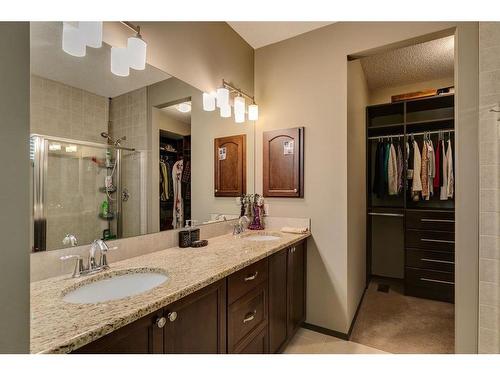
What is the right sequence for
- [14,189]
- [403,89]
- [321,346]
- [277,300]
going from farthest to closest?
1. [403,89]
2. [321,346]
3. [277,300]
4. [14,189]

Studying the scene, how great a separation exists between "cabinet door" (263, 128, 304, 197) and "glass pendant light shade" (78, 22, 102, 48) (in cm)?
155

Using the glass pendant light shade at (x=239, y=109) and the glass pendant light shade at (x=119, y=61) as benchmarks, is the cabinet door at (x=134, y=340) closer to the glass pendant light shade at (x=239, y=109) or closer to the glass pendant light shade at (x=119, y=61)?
the glass pendant light shade at (x=119, y=61)

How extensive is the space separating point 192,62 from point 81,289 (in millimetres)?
1616

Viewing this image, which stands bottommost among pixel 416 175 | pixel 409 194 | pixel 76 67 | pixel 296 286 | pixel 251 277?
pixel 296 286

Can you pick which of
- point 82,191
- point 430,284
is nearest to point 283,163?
point 82,191

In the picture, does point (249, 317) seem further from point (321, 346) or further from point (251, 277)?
point (321, 346)

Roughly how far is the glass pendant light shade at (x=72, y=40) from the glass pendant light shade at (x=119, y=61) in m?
0.16

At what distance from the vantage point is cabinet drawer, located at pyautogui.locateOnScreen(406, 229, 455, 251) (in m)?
2.59

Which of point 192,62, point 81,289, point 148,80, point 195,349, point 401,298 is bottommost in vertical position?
point 401,298

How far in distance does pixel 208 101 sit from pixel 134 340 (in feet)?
5.52

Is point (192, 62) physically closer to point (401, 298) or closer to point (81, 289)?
point (81, 289)

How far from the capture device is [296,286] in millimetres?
1988

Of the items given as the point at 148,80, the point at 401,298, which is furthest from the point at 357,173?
the point at 148,80

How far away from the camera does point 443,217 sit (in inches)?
103
